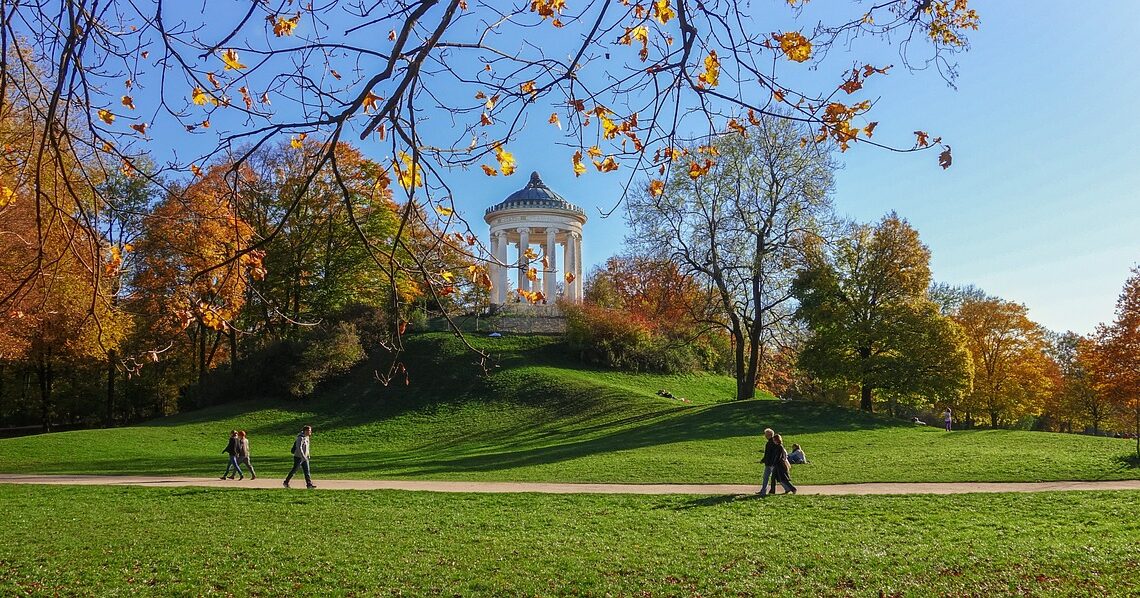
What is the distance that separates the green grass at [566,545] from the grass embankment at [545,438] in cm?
338

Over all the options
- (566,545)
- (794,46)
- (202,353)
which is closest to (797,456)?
(566,545)

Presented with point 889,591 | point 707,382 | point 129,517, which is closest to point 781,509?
point 889,591

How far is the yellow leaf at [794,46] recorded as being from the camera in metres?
4.21

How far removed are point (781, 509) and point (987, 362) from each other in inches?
1235

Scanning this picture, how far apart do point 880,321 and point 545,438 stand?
41.9 feet

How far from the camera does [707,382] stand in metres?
40.5

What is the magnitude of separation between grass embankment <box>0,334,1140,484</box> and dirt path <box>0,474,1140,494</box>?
775 mm

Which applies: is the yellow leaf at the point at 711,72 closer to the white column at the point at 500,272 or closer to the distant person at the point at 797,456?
the distant person at the point at 797,456

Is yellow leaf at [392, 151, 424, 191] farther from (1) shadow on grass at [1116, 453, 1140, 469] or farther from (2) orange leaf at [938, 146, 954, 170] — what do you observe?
(1) shadow on grass at [1116, 453, 1140, 469]

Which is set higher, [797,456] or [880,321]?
[880,321]

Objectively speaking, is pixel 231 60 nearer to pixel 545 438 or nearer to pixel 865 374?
pixel 545 438

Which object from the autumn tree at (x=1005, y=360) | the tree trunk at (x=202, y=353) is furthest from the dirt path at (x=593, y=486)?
the autumn tree at (x=1005, y=360)

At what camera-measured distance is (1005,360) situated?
3959 cm

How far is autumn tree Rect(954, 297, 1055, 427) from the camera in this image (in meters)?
38.7
